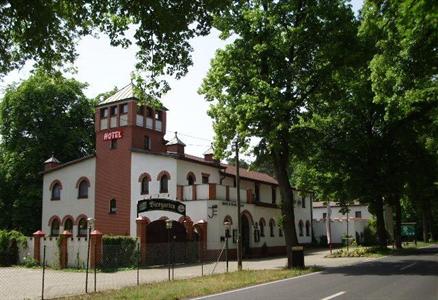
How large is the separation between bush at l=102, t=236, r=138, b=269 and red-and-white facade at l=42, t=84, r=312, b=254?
6162 mm

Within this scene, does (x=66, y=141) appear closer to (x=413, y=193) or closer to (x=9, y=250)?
(x=9, y=250)

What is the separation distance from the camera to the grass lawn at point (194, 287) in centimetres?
1573

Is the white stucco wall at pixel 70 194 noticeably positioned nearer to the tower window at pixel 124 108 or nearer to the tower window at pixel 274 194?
the tower window at pixel 124 108

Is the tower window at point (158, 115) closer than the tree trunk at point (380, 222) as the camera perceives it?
No

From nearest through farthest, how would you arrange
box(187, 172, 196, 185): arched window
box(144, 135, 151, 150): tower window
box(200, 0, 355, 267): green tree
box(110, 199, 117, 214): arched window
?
box(200, 0, 355, 267): green tree < box(187, 172, 196, 185): arched window < box(110, 199, 117, 214): arched window < box(144, 135, 151, 150): tower window

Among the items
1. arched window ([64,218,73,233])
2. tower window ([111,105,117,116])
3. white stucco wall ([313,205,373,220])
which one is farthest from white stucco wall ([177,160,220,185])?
white stucco wall ([313,205,373,220])

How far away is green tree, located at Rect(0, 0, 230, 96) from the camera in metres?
10.9

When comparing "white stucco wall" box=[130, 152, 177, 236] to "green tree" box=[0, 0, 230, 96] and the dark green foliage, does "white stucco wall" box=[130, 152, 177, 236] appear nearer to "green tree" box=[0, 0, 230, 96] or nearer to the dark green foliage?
"green tree" box=[0, 0, 230, 96]

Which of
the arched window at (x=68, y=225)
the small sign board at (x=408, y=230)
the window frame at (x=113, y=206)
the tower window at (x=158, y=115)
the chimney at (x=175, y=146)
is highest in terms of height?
the tower window at (x=158, y=115)

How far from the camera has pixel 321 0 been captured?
2598cm

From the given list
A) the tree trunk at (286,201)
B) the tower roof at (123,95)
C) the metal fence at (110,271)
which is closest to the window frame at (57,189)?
the tower roof at (123,95)

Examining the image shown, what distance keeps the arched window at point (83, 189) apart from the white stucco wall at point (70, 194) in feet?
0.97

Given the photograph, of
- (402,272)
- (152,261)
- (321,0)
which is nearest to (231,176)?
(152,261)

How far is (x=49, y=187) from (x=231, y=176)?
15.8 m
